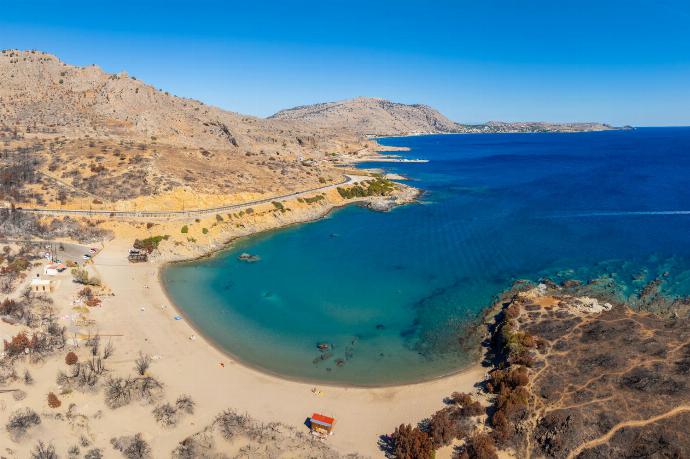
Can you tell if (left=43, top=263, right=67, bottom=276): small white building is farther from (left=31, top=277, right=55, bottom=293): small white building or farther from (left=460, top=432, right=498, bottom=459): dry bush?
(left=460, top=432, right=498, bottom=459): dry bush

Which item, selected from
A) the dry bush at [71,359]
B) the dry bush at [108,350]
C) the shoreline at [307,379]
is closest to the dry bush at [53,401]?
the dry bush at [71,359]

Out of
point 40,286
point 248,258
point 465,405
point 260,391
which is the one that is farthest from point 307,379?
point 40,286

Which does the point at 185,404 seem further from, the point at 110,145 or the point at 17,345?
the point at 110,145

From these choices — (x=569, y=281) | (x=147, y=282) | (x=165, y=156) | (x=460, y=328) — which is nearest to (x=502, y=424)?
(x=460, y=328)

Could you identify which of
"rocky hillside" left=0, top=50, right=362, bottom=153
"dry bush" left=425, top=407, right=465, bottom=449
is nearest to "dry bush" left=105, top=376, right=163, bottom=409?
"dry bush" left=425, top=407, right=465, bottom=449

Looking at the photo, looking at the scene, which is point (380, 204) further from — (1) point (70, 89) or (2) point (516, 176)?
(1) point (70, 89)
